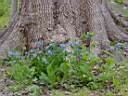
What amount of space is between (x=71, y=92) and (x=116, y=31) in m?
2.94

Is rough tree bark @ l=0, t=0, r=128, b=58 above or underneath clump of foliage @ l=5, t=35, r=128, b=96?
above

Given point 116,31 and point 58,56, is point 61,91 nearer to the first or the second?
point 58,56

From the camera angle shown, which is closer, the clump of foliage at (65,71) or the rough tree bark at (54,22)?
the clump of foliage at (65,71)

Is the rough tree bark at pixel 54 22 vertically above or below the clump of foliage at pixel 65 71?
above

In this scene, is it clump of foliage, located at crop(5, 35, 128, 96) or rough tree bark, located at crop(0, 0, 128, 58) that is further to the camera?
rough tree bark, located at crop(0, 0, 128, 58)

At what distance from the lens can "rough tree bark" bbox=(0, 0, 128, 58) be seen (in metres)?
6.75

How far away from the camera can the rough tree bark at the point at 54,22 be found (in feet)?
22.1

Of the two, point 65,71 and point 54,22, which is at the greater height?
point 54,22

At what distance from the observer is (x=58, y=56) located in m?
5.39

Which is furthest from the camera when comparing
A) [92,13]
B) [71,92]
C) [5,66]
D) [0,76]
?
[92,13]

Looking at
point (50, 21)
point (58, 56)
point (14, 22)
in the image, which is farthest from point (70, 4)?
point (58, 56)

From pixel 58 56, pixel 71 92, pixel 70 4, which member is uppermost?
pixel 70 4

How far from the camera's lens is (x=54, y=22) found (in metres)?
6.81

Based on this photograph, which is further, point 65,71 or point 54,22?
point 54,22
